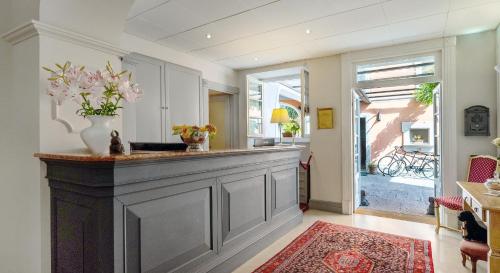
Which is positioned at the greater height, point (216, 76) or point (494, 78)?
point (216, 76)

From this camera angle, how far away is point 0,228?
7.02 ft

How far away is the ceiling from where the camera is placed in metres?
2.78

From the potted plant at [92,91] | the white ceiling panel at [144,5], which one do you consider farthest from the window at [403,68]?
the potted plant at [92,91]

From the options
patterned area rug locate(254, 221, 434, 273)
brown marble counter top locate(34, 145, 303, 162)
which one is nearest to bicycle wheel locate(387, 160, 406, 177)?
patterned area rug locate(254, 221, 434, 273)

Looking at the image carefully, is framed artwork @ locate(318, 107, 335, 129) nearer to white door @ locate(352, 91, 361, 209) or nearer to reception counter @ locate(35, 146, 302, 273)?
white door @ locate(352, 91, 361, 209)

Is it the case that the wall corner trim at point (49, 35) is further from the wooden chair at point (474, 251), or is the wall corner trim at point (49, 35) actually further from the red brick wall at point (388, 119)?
the red brick wall at point (388, 119)

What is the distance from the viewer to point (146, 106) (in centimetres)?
359

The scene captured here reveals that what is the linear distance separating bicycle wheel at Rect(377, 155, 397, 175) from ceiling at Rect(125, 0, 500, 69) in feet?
20.5

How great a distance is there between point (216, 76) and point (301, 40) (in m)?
1.80

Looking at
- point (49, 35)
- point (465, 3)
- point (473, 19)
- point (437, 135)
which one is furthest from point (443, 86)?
point (49, 35)

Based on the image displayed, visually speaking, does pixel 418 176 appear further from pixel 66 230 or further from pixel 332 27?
pixel 66 230

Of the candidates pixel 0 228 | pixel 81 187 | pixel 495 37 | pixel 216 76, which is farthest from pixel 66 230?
pixel 495 37

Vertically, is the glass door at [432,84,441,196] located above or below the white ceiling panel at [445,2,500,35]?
below

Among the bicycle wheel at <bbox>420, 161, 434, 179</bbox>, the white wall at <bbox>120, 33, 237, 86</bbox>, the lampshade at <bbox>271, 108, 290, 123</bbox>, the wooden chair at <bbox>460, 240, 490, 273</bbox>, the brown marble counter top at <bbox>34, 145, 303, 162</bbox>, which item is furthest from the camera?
the bicycle wheel at <bbox>420, 161, 434, 179</bbox>
